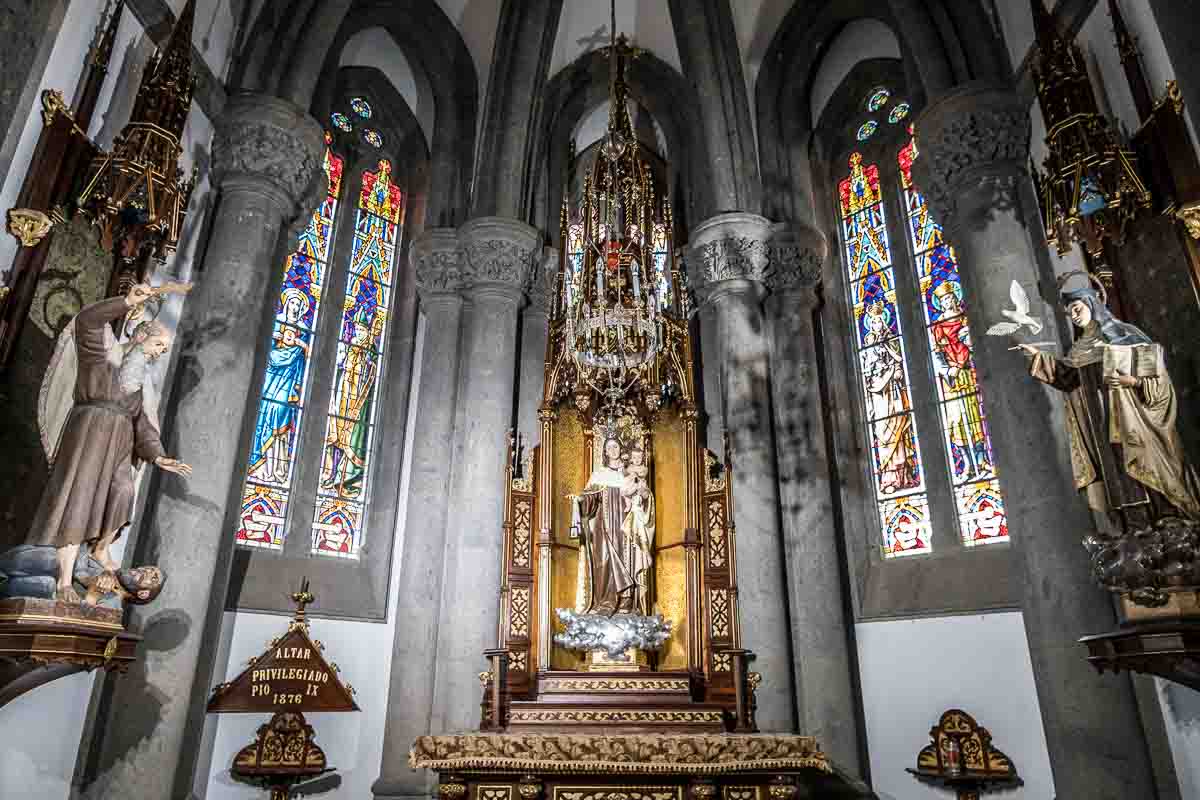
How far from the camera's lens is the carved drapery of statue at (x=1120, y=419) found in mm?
5262

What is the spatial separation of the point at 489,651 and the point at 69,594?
381 cm

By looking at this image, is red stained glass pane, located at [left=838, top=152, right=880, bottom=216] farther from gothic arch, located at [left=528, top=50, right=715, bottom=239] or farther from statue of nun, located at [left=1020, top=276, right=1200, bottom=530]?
statue of nun, located at [left=1020, top=276, right=1200, bottom=530]

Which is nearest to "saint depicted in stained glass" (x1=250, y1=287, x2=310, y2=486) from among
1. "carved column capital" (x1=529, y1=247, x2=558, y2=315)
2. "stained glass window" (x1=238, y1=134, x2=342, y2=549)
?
"stained glass window" (x1=238, y1=134, x2=342, y2=549)

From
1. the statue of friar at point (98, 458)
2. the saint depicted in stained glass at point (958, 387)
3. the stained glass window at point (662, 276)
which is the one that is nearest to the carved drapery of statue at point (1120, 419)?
the saint depicted in stained glass at point (958, 387)

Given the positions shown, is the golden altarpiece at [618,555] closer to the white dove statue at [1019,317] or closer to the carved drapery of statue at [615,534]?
the carved drapery of statue at [615,534]

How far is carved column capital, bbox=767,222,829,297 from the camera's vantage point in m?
10.3

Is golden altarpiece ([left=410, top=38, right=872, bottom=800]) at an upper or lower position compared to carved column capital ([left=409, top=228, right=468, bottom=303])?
lower

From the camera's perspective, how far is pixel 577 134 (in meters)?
12.6

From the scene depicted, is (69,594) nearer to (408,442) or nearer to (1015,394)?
(408,442)

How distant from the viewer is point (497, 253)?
398 inches

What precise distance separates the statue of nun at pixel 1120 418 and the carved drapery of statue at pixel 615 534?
4141 mm

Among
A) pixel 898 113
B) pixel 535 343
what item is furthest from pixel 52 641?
pixel 898 113

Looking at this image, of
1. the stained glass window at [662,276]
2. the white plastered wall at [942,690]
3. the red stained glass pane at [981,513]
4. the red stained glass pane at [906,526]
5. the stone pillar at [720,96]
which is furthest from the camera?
the stone pillar at [720,96]

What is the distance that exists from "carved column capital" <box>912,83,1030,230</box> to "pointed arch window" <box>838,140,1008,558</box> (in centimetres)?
99
